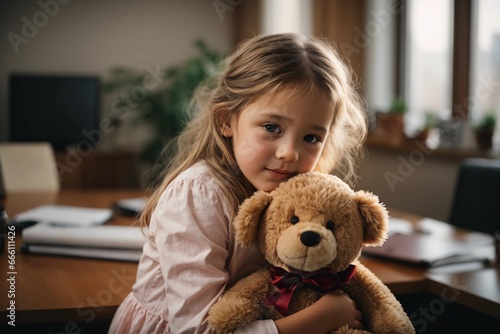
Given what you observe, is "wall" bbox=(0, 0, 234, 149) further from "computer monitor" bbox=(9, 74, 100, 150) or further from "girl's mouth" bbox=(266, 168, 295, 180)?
"girl's mouth" bbox=(266, 168, 295, 180)

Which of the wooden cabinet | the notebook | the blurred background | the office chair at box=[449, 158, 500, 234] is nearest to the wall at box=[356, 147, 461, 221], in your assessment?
the blurred background

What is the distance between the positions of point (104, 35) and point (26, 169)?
9.23ft

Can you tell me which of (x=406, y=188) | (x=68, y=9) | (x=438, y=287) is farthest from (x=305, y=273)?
(x=68, y=9)

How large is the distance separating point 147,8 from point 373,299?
4.96m

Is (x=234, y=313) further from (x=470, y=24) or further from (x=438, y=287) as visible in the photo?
(x=470, y=24)

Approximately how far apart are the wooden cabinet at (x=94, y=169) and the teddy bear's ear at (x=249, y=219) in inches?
167

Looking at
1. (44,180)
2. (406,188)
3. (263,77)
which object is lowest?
(406,188)

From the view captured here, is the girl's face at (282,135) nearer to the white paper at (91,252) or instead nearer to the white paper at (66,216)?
→ the white paper at (91,252)

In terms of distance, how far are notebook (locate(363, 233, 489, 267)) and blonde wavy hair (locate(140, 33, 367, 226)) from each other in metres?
0.33

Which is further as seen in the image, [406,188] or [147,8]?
[147,8]

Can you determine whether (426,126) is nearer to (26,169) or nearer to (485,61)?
(485,61)

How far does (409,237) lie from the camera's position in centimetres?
165

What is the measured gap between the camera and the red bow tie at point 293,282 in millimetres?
938

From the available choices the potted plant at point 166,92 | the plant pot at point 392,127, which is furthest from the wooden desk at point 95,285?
the potted plant at point 166,92
